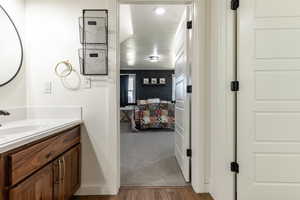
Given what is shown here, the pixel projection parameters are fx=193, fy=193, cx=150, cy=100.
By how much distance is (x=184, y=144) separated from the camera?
94.5 inches

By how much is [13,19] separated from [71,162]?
143 cm

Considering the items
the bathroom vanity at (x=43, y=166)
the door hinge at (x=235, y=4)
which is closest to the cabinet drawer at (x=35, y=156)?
the bathroom vanity at (x=43, y=166)

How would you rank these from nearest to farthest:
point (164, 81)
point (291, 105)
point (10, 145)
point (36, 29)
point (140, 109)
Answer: point (10, 145) → point (291, 105) → point (36, 29) → point (140, 109) → point (164, 81)

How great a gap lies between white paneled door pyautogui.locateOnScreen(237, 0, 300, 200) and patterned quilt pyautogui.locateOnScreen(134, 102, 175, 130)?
402 centimetres

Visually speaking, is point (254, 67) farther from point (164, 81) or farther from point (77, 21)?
point (164, 81)

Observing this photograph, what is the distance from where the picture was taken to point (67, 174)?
163cm

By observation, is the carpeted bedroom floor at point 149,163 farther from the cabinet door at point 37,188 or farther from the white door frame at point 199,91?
the cabinet door at point 37,188

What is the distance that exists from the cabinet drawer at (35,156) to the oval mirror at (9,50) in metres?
0.73

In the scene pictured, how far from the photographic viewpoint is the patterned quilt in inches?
223

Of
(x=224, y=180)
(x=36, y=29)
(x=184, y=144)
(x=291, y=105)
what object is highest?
(x=36, y=29)

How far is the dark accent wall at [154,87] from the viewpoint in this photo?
30.8 ft

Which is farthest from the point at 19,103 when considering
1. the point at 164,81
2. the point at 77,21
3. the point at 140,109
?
the point at 164,81

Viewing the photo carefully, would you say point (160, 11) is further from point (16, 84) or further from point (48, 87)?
point (16, 84)

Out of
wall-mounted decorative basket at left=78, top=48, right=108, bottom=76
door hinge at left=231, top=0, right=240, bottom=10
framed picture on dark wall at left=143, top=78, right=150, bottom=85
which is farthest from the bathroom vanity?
framed picture on dark wall at left=143, top=78, right=150, bottom=85
